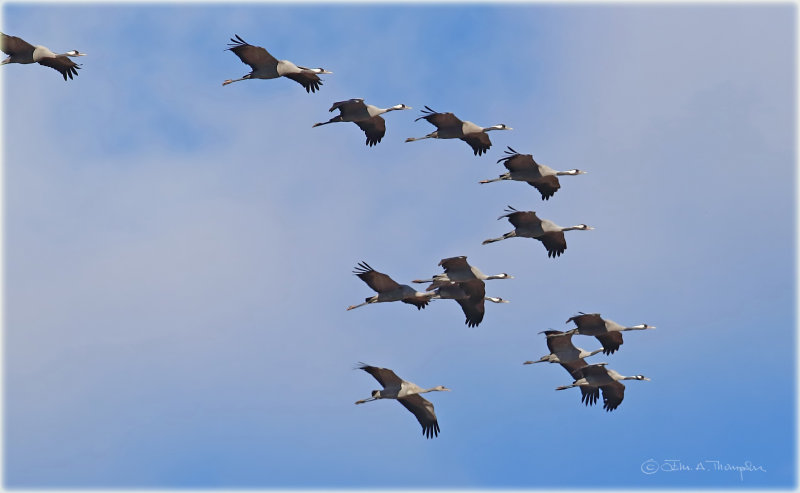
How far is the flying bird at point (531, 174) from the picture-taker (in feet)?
178

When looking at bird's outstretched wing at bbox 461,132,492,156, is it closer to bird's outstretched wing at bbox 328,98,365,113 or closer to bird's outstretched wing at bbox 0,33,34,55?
bird's outstretched wing at bbox 328,98,365,113

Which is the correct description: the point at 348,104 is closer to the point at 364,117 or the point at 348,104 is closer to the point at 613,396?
the point at 364,117

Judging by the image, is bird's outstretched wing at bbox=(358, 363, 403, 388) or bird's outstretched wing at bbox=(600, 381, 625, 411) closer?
bird's outstretched wing at bbox=(358, 363, 403, 388)

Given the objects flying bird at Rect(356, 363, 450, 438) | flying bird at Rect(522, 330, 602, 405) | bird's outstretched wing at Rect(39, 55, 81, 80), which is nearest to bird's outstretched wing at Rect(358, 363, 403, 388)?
flying bird at Rect(356, 363, 450, 438)

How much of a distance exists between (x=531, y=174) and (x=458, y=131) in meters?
2.31

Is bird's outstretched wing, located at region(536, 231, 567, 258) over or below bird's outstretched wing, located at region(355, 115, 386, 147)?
below

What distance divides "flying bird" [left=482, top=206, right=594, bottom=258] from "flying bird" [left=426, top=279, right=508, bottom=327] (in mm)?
1241

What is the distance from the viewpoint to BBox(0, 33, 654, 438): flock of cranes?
5209 centimetres

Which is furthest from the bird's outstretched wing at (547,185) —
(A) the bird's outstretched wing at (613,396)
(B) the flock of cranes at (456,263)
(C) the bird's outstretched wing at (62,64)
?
(C) the bird's outstretched wing at (62,64)

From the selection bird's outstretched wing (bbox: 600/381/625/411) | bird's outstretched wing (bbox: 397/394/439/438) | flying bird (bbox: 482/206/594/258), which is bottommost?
bird's outstretched wing (bbox: 397/394/439/438)

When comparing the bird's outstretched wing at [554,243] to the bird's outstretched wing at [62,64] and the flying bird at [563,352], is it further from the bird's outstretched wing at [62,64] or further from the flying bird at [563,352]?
the bird's outstretched wing at [62,64]

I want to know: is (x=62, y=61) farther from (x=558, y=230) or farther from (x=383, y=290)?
(x=558, y=230)

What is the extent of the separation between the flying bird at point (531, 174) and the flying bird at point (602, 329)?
3611mm

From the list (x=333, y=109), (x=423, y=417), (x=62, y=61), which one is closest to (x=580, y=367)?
(x=423, y=417)
